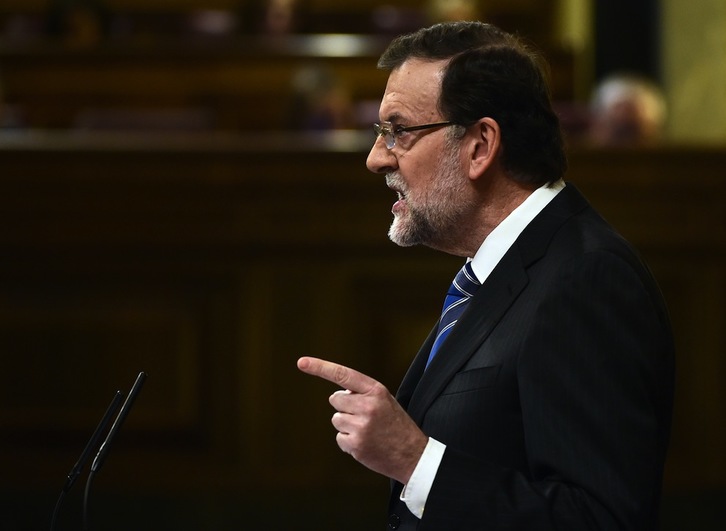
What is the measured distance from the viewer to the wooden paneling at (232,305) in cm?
404

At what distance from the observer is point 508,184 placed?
1.80 meters

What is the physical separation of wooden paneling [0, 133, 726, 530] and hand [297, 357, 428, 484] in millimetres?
2473

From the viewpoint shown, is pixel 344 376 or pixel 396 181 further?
pixel 396 181

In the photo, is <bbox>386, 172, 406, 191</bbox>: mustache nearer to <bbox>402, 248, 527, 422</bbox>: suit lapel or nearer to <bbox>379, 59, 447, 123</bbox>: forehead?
<bbox>379, 59, 447, 123</bbox>: forehead

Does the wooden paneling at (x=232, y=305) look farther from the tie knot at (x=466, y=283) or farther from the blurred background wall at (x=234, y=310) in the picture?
the tie knot at (x=466, y=283)

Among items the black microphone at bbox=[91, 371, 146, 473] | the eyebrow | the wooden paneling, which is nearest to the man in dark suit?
the eyebrow

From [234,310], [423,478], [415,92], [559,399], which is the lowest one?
[234,310]

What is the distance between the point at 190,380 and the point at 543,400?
271cm

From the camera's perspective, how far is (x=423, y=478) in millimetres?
1532

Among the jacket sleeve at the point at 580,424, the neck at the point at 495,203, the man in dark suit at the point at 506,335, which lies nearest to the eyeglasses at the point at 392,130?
the man in dark suit at the point at 506,335

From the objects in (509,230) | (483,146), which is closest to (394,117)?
(483,146)

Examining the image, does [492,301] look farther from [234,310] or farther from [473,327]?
[234,310]

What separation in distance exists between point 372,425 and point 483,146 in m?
0.52

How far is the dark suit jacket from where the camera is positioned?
148 cm
